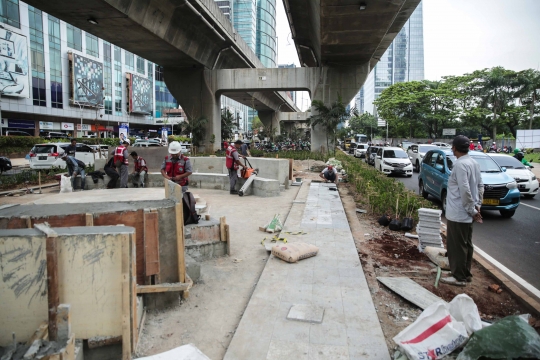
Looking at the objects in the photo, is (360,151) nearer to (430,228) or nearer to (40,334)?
(430,228)

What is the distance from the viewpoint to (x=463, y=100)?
52.4 metres

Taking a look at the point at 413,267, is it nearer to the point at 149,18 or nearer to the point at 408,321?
the point at 408,321

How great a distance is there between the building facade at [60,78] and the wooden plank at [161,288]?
1505 inches

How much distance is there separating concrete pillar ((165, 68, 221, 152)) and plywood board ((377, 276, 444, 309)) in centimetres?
2527

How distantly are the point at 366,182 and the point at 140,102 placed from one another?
192 ft

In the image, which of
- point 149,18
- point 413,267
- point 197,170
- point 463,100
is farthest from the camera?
point 463,100

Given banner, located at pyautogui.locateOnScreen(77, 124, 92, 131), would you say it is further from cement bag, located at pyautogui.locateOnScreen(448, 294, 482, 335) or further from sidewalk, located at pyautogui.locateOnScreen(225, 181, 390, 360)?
cement bag, located at pyautogui.locateOnScreen(448, 294, 482, 335)

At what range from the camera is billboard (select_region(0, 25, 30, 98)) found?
3591 centimetres

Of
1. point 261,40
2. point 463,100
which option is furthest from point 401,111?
point 261,40

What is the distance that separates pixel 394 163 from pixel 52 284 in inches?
792

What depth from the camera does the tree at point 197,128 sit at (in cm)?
2840

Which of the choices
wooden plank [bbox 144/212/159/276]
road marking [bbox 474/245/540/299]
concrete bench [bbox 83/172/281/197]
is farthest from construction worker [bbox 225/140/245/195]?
wooden plank [bbox 144/212/159/276]

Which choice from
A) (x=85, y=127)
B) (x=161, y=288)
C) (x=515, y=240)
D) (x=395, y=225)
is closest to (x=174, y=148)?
(x=161, y=288)

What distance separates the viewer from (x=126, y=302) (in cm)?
303
